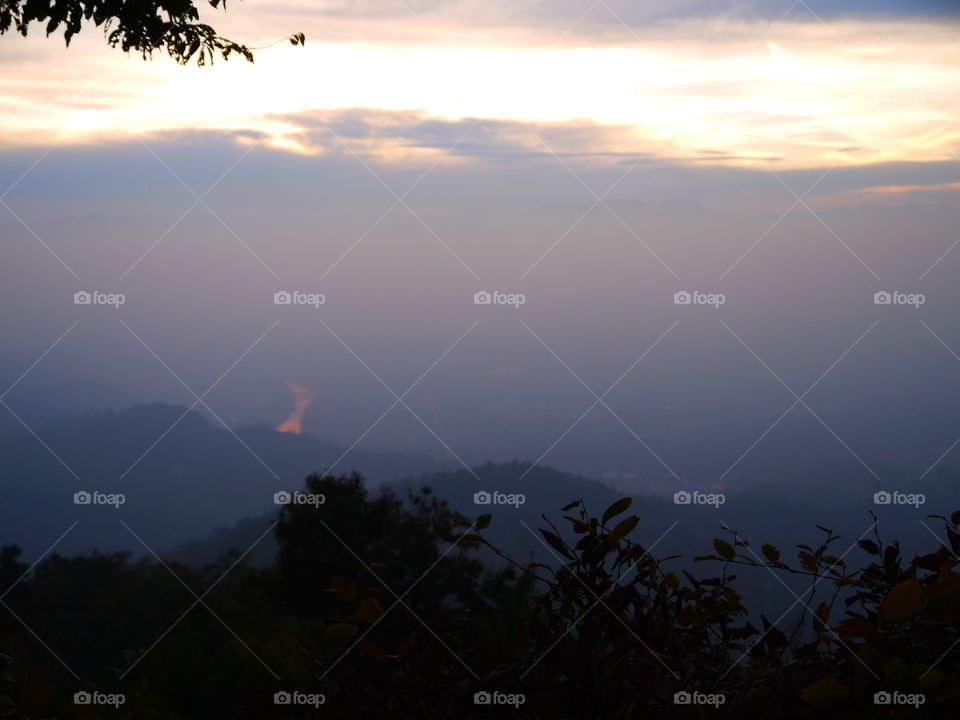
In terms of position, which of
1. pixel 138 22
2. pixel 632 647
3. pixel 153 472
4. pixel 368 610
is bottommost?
pixel 632 647

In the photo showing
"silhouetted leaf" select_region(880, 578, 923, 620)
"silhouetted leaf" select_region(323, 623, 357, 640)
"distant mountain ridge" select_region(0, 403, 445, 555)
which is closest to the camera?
"silhouetted leaf" select_region(880, 578, 923, 620)

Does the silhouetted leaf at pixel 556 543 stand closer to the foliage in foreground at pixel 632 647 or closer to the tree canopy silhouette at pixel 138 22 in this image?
the foliage in foreground at pixel 632 647

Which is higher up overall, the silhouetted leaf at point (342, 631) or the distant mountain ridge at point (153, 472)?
the distant mountain ridge at point (153, 472)

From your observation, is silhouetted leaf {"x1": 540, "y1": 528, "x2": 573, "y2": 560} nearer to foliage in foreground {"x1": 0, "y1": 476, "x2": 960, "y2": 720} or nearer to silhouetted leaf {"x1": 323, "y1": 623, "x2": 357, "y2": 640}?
foliage in foreground {"x1": 0, "y1": 476, "x2": 960, "y2": 720}

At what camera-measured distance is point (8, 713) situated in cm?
243

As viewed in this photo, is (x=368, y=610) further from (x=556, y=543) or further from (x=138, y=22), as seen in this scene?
(x=138, y=22)

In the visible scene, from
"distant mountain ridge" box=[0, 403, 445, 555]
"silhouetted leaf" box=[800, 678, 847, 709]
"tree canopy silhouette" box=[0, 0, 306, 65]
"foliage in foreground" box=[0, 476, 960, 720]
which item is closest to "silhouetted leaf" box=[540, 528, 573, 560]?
"foliage in foreground" box=[0, 476, 960, 720]

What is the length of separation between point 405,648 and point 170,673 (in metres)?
15.4

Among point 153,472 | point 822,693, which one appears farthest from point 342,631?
point 153,472

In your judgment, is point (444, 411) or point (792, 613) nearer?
point (792, 613)

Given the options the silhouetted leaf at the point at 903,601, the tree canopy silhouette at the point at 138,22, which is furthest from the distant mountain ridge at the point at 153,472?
the silhouetted leaf at the point at 903,601

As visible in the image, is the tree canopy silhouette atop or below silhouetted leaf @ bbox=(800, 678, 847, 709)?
atop

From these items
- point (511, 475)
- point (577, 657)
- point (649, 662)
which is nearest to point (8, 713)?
point (577, 657)

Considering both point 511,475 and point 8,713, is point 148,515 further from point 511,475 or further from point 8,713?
point 8,713
